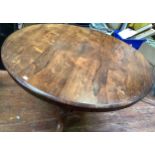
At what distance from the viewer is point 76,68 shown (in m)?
1.18

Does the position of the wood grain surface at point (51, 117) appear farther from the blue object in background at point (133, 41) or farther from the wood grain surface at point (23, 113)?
the blue object in background at point (133, 41)

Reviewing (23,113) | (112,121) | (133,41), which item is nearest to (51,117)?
(23,113)

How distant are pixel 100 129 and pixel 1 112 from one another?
2.42 ft

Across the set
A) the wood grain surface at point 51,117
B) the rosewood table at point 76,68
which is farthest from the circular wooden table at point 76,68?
the wood grain surface at point 51,117

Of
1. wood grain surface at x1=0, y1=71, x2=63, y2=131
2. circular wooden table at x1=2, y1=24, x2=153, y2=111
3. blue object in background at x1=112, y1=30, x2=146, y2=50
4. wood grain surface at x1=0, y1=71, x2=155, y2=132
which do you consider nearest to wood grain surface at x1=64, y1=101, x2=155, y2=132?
wood grain surface at x1=0, y1=71, x2=155, y2=132

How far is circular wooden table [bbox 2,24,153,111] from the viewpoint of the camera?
100 centimetres

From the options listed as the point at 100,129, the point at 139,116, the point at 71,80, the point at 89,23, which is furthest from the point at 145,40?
the point at 71,80

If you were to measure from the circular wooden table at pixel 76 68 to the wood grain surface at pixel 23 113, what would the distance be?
500 mm

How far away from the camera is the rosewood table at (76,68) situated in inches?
39.4

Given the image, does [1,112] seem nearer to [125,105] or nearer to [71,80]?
[71,80]

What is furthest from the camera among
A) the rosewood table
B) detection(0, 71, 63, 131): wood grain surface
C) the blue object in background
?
the blue object in background

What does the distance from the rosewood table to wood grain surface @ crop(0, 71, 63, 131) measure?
19.7 inches

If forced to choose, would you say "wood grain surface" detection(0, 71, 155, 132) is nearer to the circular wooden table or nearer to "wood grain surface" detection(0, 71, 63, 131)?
"wood grain surface" detection(0, 71, 63, 131)

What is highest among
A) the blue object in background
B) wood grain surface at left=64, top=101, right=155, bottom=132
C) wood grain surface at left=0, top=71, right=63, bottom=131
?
the blue object in background
